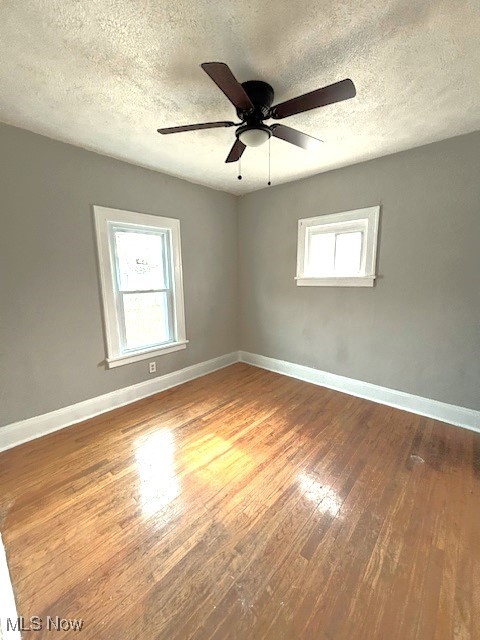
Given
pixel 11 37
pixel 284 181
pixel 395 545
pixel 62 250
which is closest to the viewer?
pixel 11 37

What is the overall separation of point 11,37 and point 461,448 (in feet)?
12.6

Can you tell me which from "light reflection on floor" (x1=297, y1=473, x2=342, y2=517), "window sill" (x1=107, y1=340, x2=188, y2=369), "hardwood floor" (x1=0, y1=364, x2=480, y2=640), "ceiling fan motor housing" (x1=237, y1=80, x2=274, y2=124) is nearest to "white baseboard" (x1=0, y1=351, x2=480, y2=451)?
"hardwood floor" (x1=0, y1=364, x2=480, y2=640)

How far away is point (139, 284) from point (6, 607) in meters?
2.43

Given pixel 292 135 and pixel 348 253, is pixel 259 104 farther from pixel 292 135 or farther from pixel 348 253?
pixel 348 253

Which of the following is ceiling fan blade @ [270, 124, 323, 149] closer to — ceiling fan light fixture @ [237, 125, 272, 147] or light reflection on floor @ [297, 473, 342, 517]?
ceiling fan light fixture @ [237, 125, 272, 147]

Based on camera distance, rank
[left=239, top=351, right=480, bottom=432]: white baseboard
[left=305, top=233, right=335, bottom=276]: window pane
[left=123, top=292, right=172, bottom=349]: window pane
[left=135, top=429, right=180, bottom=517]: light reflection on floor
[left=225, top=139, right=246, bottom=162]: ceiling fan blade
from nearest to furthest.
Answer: [left=135, top=429, right=180, bottom=517]: light reflection on floor < [left=225, top=139, right=246, bottom=162]: ceiling fan blade < [left=239, top=351, right=480, bottom=432]: white baseboard < [left=123, top=292, right=172, bottom=349]: window pane < [left=305, top=233, right=335, bottom=276]: window pane

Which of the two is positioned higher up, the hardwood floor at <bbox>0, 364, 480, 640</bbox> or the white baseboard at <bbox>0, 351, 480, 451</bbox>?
the white baseboard at <bbox>0, 351, 480, 451</bbox>

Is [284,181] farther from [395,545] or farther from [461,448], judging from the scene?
[395,545]

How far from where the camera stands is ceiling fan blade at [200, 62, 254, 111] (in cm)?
110

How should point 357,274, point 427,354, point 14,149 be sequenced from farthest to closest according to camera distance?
point 357,274, point 427,354, point 14,149

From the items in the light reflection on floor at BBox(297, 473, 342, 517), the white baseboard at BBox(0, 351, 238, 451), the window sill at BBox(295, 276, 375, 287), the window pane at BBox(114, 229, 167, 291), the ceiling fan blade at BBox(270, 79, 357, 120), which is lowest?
the light reflection on floor at BBox(297, 473, 342, 517)

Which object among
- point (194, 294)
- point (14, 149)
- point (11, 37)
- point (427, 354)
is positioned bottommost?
point (427, 354)

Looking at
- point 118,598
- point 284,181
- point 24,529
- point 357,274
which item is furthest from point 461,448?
point 284,181

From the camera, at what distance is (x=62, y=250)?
2.25 m
